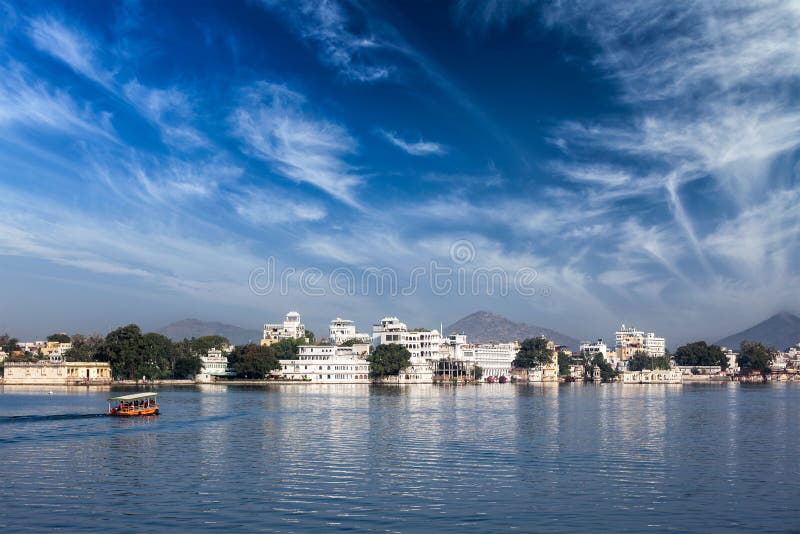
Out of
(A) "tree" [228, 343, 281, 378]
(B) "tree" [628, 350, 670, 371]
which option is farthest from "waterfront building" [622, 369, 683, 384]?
(A) "tree" [228, 343, 281, 378]

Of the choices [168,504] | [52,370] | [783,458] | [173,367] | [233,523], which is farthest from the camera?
[173,367]

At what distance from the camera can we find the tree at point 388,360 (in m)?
123

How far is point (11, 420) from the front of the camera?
45.8 metres

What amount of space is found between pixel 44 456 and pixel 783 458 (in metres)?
30.5

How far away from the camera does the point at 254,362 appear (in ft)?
386

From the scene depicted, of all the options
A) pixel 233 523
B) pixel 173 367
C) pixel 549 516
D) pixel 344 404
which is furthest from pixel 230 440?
pixel 173 367

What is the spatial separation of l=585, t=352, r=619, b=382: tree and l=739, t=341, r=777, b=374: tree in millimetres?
34823

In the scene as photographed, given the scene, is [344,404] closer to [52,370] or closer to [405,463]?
[405,463]

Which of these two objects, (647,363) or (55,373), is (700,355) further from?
(55,373)

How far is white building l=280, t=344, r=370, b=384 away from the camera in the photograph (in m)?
120

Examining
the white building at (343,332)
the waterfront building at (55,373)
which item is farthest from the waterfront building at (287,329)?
the waterfront building at (55,373)

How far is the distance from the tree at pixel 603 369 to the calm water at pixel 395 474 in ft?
431

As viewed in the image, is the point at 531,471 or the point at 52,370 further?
the point at 52,370

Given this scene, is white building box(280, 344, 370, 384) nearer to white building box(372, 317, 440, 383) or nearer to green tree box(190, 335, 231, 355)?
white building box(372, 317, 440, 383)
